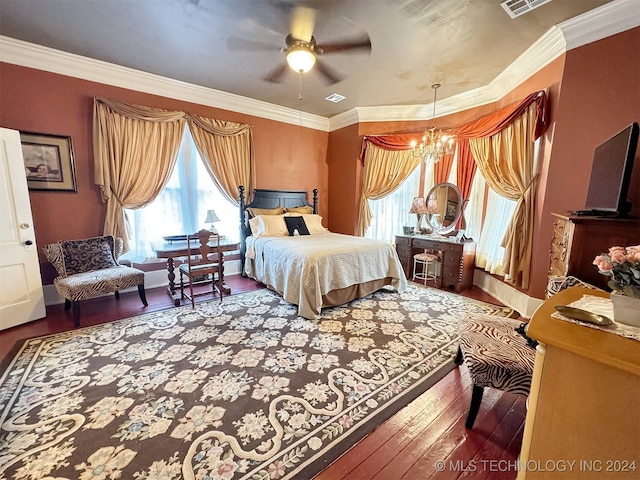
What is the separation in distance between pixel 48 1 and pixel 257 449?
3.78m

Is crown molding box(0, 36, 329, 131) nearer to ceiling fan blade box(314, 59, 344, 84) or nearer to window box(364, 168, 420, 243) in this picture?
ceiling fan blade box(314, 59, 344, 84)

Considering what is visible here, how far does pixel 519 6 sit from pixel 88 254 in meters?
5.03

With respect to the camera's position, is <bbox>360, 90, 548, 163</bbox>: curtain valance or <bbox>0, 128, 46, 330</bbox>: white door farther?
<bbox>360, 90, 548, 163</bbox>: curtain valance

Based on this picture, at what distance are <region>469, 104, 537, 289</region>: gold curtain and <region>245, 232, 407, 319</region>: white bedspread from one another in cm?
137

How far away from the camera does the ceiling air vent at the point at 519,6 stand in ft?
7.01

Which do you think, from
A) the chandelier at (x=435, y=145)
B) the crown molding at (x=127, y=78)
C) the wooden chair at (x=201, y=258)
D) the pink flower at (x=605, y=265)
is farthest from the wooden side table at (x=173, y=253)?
the pink flower at (x=605, y=265)

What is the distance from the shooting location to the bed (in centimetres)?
300

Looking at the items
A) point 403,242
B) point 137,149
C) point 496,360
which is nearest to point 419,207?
point 403,242

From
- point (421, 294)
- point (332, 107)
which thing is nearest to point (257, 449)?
point (421, 294)

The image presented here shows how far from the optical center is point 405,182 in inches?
195

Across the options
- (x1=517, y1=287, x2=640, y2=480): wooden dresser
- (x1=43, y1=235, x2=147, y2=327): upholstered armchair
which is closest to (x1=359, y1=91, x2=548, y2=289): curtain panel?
(x1=517, y1=287, x2=640, y2=480): wooden dresser

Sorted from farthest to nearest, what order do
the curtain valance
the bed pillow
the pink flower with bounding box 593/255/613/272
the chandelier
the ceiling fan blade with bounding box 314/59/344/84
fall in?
the bed pillow < the chandelier < the ceiling fan blade with bounding box 314/59/344/84 < the curtain valance < the pink flower with bounding box 593/255/613/272

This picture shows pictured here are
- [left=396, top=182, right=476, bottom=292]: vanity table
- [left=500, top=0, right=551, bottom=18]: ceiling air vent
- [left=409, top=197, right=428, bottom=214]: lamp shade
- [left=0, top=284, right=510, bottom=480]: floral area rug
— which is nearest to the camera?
[left=0, top=284, right=510, bottom=480]: floral area rug

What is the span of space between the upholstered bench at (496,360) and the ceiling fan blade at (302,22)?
2.88 meters
